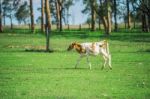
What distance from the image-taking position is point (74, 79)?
74.2 feet

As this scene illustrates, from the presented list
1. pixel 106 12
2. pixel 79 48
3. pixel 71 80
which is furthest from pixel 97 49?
pixel 106 12

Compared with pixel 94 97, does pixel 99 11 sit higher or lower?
higher

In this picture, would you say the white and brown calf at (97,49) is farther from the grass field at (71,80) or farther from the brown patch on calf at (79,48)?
the grass field at (71,80)

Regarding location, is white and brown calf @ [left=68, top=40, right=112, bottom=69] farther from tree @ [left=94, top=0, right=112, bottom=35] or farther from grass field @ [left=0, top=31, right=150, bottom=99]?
tree @ [left=94, top=0, right=112, bottom=35]

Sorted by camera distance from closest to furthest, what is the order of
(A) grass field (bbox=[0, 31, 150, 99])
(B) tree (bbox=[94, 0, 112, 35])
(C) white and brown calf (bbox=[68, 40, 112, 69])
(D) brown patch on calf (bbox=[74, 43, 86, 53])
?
(A) grass field (bbox=[0, 31, 150, 99]) → (C) white and brown calf (bbox=[68, 40, 112, 69]) → (D) brown patch on calf (bbox=[74, 43, 86, 53]) → (B) tree (bbox=[94, 0, 112, 35])

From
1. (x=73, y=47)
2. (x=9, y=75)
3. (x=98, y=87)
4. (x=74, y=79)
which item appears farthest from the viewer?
(x=73, y=47)

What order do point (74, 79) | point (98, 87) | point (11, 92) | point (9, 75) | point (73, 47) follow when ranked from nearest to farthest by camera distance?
point (11, 92), point (98, 87), point (74, 79), point (9, 75), point (73, 47)

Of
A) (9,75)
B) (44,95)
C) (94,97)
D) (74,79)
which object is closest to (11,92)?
(44,95)

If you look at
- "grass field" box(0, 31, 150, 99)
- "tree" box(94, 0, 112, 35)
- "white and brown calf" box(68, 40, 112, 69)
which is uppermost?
"tree" box(94, 0, 112, 35)

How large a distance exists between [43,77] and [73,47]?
5.93 metres

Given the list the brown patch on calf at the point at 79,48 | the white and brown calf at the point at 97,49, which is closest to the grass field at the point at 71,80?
the white and brown calf at the point at 97,49

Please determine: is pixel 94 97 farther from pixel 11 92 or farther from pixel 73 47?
pixel 73 47

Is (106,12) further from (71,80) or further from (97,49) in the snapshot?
(71,80)

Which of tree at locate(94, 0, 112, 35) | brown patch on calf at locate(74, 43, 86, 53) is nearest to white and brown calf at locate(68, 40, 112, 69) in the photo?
brown patch on calf at locate(74, 43, 86, 53)
